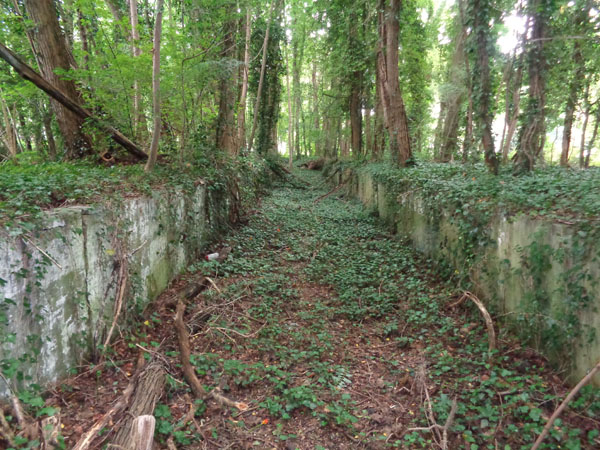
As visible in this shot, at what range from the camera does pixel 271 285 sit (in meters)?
5.77

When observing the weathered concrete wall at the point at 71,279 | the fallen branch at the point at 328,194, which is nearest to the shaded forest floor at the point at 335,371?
the weathered concrete wall at the point at 71,279

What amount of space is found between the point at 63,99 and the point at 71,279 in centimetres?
430

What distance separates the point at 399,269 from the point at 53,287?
540 centimetres

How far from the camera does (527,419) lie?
281 cm

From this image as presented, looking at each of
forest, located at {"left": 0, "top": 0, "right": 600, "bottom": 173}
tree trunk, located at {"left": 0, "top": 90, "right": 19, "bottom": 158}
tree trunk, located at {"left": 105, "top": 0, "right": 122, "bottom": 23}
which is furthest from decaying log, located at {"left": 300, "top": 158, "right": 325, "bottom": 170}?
tree trunk, located at {"left": 0, "top": 90, "right": 19, "bottom": 158}

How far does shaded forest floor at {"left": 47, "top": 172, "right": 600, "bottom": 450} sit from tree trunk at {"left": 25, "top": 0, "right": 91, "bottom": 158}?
13.5 feet

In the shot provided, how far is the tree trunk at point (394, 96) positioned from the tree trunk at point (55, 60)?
321 inches

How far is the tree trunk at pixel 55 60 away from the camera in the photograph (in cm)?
650

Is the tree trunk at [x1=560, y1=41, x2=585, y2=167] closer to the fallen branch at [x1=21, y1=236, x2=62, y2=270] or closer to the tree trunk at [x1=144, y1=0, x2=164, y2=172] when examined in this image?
the tree trunk at [x1=144, y1=0, x2=164, y2=172]

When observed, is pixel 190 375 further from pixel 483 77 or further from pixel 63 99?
pixel 483 77

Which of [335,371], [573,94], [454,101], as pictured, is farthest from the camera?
[454,101]

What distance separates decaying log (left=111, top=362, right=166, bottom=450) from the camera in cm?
249

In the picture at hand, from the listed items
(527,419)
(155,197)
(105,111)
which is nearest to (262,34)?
(105,111)

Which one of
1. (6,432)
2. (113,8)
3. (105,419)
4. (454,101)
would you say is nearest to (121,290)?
(105,419)
